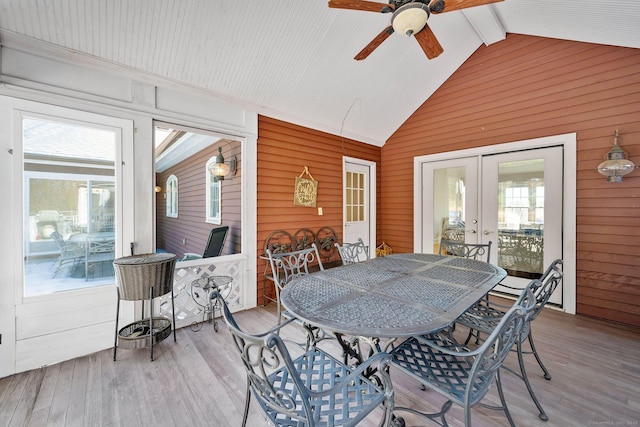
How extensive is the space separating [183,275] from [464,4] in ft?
12.0

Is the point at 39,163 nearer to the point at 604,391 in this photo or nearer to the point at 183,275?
the point at 183,275

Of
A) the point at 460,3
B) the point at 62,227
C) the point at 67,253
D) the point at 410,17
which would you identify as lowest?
the point at 67,253

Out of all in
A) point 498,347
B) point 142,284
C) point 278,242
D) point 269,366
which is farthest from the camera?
point 278,242

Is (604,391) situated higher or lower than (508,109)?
lower

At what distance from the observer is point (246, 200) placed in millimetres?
3492

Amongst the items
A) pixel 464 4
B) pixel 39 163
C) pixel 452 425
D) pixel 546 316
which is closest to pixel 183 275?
pixel 39 163

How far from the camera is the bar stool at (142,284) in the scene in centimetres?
222

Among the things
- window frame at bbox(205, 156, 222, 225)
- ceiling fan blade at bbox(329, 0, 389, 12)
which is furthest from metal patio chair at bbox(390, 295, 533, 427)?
window frame at bbox(205, 156, 222, 225)

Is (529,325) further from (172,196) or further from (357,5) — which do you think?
(172,196)

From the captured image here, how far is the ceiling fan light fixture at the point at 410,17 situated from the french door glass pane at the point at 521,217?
272cm

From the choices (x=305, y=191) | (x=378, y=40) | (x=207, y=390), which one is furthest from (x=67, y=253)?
(x=378, y=40)

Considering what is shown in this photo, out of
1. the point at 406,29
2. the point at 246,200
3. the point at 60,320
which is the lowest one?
the point at 60,320

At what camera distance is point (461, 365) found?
147cm

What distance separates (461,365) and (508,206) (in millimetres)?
3150
